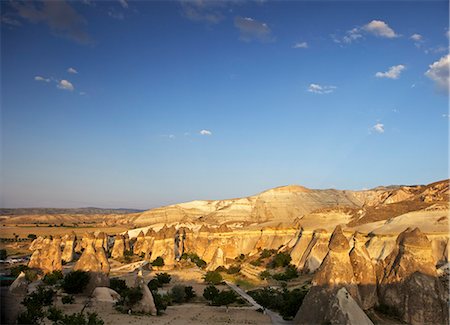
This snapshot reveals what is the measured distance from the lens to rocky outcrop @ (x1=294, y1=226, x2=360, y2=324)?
659 inches

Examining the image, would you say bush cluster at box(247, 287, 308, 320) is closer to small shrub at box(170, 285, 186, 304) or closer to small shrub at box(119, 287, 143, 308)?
small shrub at box(170, 285, 186, 304)

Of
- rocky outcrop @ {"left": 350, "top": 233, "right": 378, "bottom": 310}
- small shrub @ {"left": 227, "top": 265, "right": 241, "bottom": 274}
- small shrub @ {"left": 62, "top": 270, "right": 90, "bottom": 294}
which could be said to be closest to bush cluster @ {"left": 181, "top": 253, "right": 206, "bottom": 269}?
small shrub @ {"left": 227, "top": 265, "right": 241, "bottom": 274}

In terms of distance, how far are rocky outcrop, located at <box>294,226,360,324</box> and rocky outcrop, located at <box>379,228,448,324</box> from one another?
7.20ft

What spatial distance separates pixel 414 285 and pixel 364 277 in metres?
2.25

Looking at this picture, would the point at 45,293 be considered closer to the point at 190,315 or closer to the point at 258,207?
the point at 190,315

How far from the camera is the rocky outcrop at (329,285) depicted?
54.9ft

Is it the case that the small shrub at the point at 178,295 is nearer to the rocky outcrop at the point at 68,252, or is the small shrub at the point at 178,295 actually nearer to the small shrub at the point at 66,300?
the small shrub at the point at 66,300

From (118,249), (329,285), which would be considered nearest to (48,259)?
(118,249)

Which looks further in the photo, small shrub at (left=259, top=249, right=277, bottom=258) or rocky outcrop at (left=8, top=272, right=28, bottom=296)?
small shrub at (left=259, top=249, right=277, bottom=258)

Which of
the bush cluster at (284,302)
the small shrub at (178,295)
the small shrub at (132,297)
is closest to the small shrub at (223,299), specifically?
the bush cluster at (284,302)

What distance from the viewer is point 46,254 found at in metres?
37.7

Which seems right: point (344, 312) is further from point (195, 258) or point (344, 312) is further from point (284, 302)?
point (195, 258)

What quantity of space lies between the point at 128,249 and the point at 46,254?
21.5 m

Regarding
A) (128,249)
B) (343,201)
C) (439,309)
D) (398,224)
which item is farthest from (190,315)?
(343,201)
